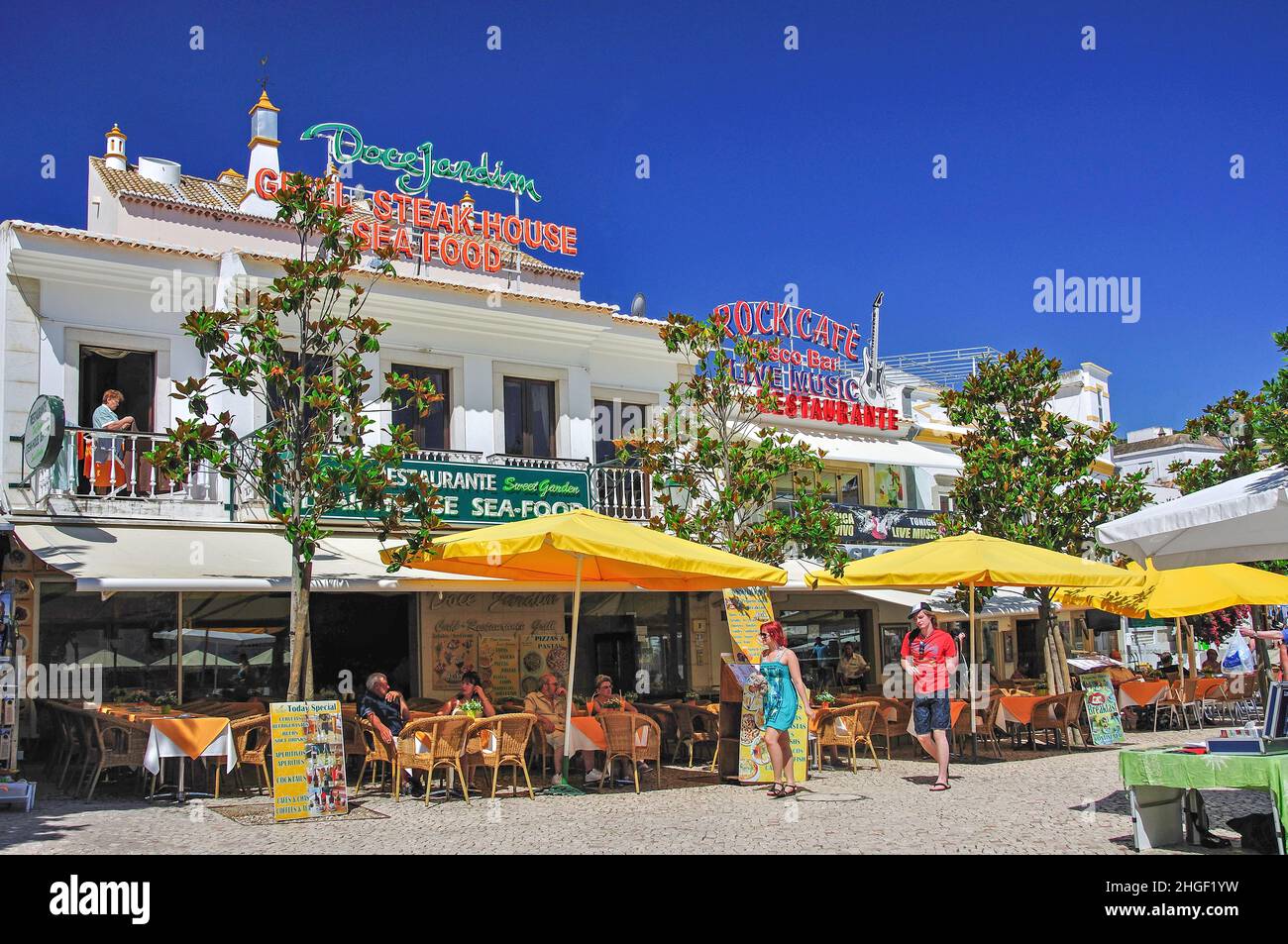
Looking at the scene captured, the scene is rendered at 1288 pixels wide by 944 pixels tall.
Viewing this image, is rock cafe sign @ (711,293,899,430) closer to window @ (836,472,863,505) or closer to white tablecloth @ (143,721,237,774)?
window @ (836,472,863,505)

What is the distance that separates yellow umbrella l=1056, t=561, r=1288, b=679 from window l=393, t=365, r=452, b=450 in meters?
9.46

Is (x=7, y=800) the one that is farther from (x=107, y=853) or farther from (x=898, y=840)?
(x=898, y=840)

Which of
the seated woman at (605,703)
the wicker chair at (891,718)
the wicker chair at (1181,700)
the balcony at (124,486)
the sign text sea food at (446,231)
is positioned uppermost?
the sign text sea food at (446,231)

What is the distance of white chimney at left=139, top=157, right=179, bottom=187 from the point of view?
74.0 ft

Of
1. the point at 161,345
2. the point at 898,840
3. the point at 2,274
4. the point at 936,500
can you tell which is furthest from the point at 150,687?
the point at 936,500

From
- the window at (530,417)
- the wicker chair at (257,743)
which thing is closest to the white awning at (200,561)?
the wicker chair at (257,743)

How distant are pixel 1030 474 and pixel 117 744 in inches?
494

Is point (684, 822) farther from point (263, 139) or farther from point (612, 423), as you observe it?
point (263, 139)

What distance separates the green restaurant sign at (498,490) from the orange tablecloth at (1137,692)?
334 inches

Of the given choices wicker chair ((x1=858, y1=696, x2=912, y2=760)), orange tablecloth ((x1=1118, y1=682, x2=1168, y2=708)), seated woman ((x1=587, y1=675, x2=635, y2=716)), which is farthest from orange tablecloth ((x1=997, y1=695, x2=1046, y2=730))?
A: seated woman ((x1=587, y1=675, x2=635, y2=716))

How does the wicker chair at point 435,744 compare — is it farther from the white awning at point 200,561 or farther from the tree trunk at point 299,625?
the white awning at point 200,561

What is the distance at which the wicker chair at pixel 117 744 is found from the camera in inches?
453
